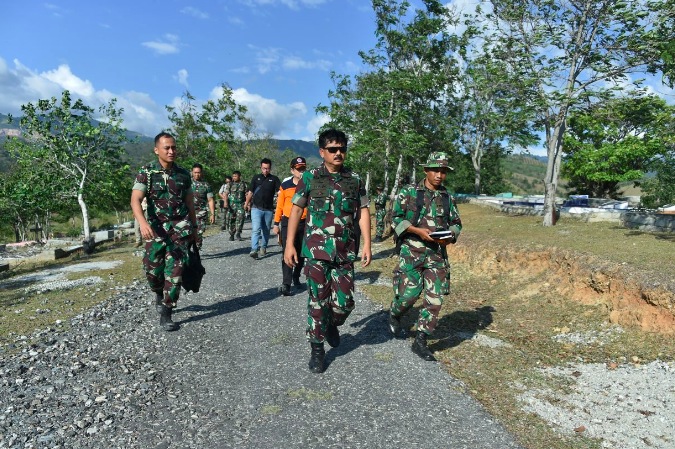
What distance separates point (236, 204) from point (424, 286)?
10.8 metres

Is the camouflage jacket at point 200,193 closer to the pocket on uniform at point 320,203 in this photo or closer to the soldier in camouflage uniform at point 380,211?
the soldier in camouflage uniform at point 380,211

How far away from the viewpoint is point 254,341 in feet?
17.6

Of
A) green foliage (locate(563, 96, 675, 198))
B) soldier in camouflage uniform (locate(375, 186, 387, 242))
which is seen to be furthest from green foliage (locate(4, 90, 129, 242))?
A: green foliage (locate(563, 96, 675, 198))

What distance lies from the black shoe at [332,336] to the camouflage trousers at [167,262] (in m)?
2.19

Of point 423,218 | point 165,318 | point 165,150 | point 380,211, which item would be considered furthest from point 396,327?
point 380,211

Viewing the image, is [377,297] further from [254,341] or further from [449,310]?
[254,341]

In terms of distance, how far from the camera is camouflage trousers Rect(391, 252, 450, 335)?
16.1 ft

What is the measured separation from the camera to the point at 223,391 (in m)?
4.04

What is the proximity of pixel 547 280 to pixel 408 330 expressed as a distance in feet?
12.7

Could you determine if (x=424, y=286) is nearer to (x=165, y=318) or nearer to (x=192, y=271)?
(x=192, y=271)

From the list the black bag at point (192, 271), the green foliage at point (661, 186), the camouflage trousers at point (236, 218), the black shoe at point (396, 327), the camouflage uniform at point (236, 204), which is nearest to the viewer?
the black shoe at point (396, 327)

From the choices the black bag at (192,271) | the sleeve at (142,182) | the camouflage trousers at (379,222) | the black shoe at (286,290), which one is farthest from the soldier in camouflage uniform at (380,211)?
the sleeve at (142,182)

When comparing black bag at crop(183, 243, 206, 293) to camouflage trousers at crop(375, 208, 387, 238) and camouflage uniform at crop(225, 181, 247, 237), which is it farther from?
camouflage trousers at crop(375, 208, 387, 238)

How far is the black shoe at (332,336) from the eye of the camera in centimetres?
488
